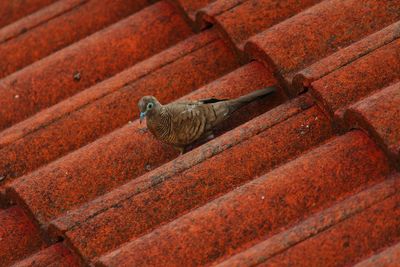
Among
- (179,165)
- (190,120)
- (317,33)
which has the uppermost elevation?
(179,165)

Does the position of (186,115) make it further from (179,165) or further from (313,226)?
(313,226)

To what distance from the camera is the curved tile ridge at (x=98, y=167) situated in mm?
4355

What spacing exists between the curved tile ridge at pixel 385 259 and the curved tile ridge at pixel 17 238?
5.21 feet

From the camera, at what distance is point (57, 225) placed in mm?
4059

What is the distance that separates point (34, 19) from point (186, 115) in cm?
143

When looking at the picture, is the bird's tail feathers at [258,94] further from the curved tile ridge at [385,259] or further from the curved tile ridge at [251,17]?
the curved tile ridge at [385,259]

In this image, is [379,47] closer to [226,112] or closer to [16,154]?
[226,112]

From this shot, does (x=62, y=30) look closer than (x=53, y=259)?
No

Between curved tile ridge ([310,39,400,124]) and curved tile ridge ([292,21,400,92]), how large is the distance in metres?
0.02

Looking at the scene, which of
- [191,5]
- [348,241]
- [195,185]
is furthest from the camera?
[191,5]

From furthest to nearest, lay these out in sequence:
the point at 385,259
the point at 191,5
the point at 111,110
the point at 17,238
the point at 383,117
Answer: the point at 191,5
the point at 111,110
the point at 17,238
the point at 383,117
the point at 385,259

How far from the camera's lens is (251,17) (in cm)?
488

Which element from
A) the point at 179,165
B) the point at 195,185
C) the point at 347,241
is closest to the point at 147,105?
the point at 179,165

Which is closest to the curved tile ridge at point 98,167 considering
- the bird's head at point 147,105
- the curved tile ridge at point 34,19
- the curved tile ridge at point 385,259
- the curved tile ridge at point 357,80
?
the bird's head at point 147,105
